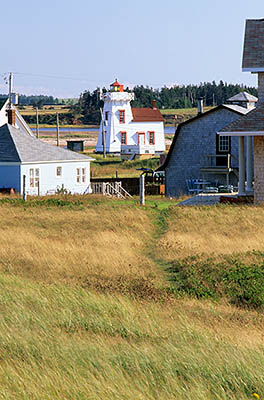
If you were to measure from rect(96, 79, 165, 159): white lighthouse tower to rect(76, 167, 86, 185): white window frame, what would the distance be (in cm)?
4687

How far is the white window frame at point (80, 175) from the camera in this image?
153ft

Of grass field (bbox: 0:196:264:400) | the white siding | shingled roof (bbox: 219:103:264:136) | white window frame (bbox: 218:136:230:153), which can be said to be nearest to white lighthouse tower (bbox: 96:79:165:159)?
the white siding

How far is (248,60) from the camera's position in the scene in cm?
3231

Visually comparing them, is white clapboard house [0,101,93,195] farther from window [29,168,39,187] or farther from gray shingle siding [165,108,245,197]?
gray shingle siding [165,108,245,197]

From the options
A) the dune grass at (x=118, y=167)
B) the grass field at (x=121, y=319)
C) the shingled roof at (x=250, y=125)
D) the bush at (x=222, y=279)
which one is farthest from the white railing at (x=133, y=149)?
the bush at (x=222, y=279)

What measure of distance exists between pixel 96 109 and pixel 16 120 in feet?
434

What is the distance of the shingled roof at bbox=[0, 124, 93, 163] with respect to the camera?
1672 inches

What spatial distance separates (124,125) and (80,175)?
163 feet

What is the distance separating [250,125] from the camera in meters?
29.8

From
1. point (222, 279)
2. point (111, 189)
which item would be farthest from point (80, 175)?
point (222, 279)

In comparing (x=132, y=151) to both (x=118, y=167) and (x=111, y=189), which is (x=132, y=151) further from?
(x=111, y=189)

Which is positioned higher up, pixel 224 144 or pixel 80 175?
pixel 224 144

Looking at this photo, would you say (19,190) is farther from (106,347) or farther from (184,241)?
(106,347)

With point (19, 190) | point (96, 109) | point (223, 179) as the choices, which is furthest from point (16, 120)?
point (96, 109)
